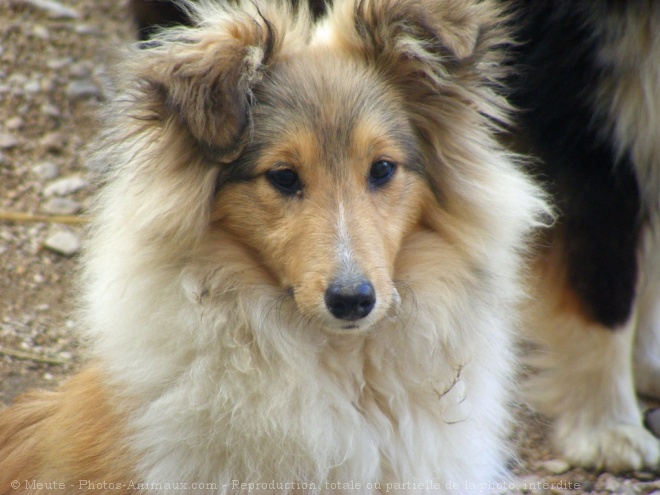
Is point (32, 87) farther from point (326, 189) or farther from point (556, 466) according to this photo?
point (556, 466)

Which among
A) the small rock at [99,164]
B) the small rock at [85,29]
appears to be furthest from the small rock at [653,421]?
the small rock at [85,29]

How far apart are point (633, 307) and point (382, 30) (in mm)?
1942

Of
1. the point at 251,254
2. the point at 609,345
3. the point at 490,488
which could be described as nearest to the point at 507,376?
the point at 490,488

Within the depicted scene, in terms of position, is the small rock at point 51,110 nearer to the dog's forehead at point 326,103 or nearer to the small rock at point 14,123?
the small rock at point 14,123

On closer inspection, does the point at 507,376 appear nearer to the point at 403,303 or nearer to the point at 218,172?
the point at 403,303

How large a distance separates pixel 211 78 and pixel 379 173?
0.64 meters

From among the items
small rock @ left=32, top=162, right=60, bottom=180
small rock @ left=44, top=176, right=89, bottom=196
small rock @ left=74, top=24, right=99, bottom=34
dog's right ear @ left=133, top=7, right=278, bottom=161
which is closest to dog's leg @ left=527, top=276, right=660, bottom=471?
dog's right ear @ left=133, top=7, right=278, bottom=161

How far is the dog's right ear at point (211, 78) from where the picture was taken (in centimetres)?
260

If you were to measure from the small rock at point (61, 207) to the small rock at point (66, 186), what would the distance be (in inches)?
2.4

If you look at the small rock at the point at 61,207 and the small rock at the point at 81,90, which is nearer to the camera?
the small rock at the point at 61,207

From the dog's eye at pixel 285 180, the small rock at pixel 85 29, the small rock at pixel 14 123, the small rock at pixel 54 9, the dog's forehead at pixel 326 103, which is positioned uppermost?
the dog's forehead at pixel 326 103

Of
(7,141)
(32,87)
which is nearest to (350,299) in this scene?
(7,141)

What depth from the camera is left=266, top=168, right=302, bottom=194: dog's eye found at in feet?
8.98

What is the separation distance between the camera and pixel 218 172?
2.81 m
